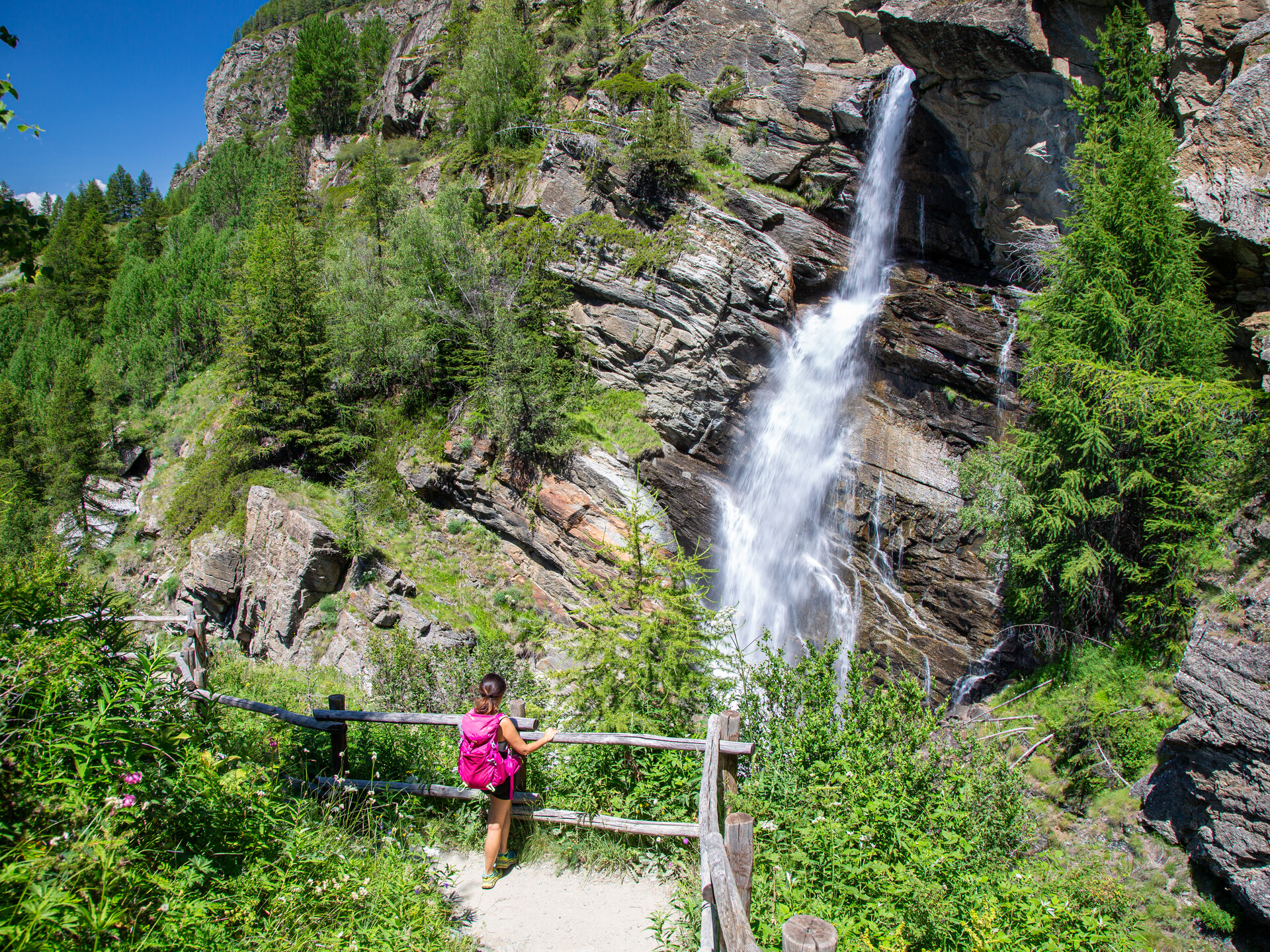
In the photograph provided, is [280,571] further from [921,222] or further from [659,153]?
[921,222]

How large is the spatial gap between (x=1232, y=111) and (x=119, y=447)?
41.0 meters

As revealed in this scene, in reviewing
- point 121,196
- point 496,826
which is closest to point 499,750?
point 496,826

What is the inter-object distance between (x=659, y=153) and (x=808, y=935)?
18015mm

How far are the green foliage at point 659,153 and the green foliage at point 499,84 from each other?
5.73 m

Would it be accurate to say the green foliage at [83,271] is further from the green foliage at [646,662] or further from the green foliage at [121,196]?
the green foliage at [646,662]

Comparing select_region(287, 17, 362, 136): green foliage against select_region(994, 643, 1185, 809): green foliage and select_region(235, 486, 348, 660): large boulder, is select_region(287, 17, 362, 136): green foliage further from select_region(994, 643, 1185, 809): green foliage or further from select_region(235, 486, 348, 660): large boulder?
select_region(994, 643, 1185, 809): green foliage

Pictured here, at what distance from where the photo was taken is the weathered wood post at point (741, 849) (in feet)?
11.9

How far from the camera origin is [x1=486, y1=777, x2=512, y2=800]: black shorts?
536cm

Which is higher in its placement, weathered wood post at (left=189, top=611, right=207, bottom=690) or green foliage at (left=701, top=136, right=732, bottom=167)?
green foliage at (left=701, top=136, right=732, bottom=167)

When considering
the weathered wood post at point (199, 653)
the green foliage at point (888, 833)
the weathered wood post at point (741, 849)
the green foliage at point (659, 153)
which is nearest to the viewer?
the weathered wood post at point (741, 849)

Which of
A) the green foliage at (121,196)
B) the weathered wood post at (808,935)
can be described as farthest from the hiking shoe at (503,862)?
the green foliage at (121,196)

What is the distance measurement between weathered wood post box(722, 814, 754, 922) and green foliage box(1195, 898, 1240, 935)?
7.83 m

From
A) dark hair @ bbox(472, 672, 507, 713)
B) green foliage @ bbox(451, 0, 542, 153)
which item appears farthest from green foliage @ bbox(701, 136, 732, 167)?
dark hair @ bbox(472, 672, 507, 713)

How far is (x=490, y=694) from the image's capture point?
17.4ft
